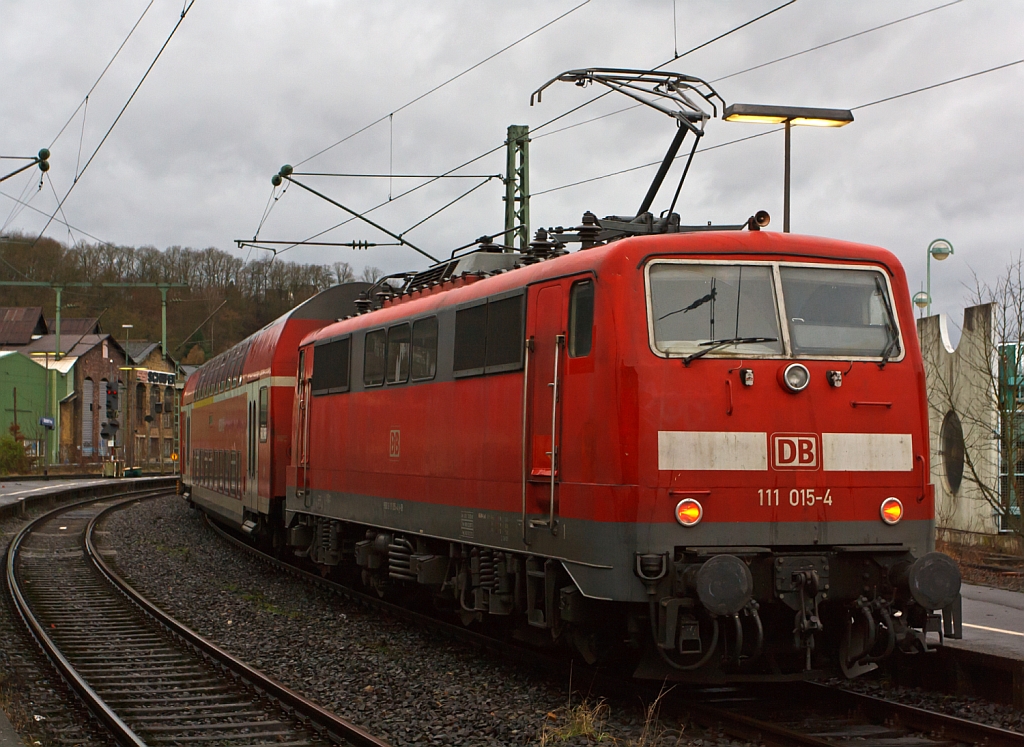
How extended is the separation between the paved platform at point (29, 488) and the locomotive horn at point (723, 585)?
28278 mm

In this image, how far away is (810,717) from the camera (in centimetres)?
828

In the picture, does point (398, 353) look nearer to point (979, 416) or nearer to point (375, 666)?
point (375, 666)

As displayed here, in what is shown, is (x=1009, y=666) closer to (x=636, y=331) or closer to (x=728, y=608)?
(x=728, y=608)

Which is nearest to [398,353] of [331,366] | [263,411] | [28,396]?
[331,366]

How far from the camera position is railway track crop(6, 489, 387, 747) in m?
8.27

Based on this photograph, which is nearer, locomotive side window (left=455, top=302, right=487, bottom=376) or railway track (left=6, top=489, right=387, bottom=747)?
railway track (left=6, top=489, right=387, bottom=747)

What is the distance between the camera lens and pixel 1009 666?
852 centimetres

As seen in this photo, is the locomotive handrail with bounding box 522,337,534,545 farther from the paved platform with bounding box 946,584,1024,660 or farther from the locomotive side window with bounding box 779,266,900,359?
the paved platform with bounding box 946,584,1024,660

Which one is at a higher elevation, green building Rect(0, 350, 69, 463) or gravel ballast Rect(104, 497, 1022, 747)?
green building Rect(0, 350, 69, 463)

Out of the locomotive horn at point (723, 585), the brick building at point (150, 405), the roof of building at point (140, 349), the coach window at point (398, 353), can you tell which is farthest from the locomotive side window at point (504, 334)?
the roof of building at point (140, 349)

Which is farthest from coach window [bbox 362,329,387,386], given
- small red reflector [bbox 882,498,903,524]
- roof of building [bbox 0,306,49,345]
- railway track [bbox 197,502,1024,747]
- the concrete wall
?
roof of building [bbox 0,306,49,345]

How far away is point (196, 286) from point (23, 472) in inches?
563

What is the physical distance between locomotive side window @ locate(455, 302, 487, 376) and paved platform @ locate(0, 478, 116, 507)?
25002 millimetres

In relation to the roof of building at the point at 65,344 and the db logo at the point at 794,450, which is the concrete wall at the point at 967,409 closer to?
the db logo at the point at 794,450
